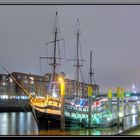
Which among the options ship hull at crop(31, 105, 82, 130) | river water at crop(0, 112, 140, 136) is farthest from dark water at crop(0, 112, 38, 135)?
ship hull at crop(31, 105, 82, 130)

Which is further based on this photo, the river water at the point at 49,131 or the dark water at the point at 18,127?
the dark water at the point at 18,127

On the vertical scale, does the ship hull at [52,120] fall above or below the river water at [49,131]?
above

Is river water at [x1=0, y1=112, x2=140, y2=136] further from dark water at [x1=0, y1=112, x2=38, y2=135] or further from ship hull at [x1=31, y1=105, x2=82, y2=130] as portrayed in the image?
ship hull at [x1=31, y1=105, x2=82, y2=130]

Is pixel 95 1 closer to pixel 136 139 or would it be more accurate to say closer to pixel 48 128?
pixel 136 139

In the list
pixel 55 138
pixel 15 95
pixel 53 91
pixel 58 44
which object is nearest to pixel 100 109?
pixel 53 91

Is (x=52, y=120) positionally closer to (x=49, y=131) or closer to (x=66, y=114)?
(x=66, y=114)

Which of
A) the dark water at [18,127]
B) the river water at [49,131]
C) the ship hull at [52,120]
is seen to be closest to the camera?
the river water at [49,131]

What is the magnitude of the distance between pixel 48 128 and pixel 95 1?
Answer: 13.2m

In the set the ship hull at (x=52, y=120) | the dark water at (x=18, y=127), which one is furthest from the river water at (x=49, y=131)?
the ship hull at (x=52, y=120)

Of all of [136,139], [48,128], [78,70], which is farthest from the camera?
[78,70]

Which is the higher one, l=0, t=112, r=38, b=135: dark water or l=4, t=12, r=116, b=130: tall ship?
l=4, t=12, r=116, b=130: tall ship

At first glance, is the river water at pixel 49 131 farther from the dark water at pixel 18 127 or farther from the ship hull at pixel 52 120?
the ship hull at pixel 52 120

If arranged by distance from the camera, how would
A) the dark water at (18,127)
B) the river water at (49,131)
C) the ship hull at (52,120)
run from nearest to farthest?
the river water at (49,131)
the ship hull at (52,120)
the dark water at (18,127)

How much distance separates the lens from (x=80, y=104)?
2234 cm
